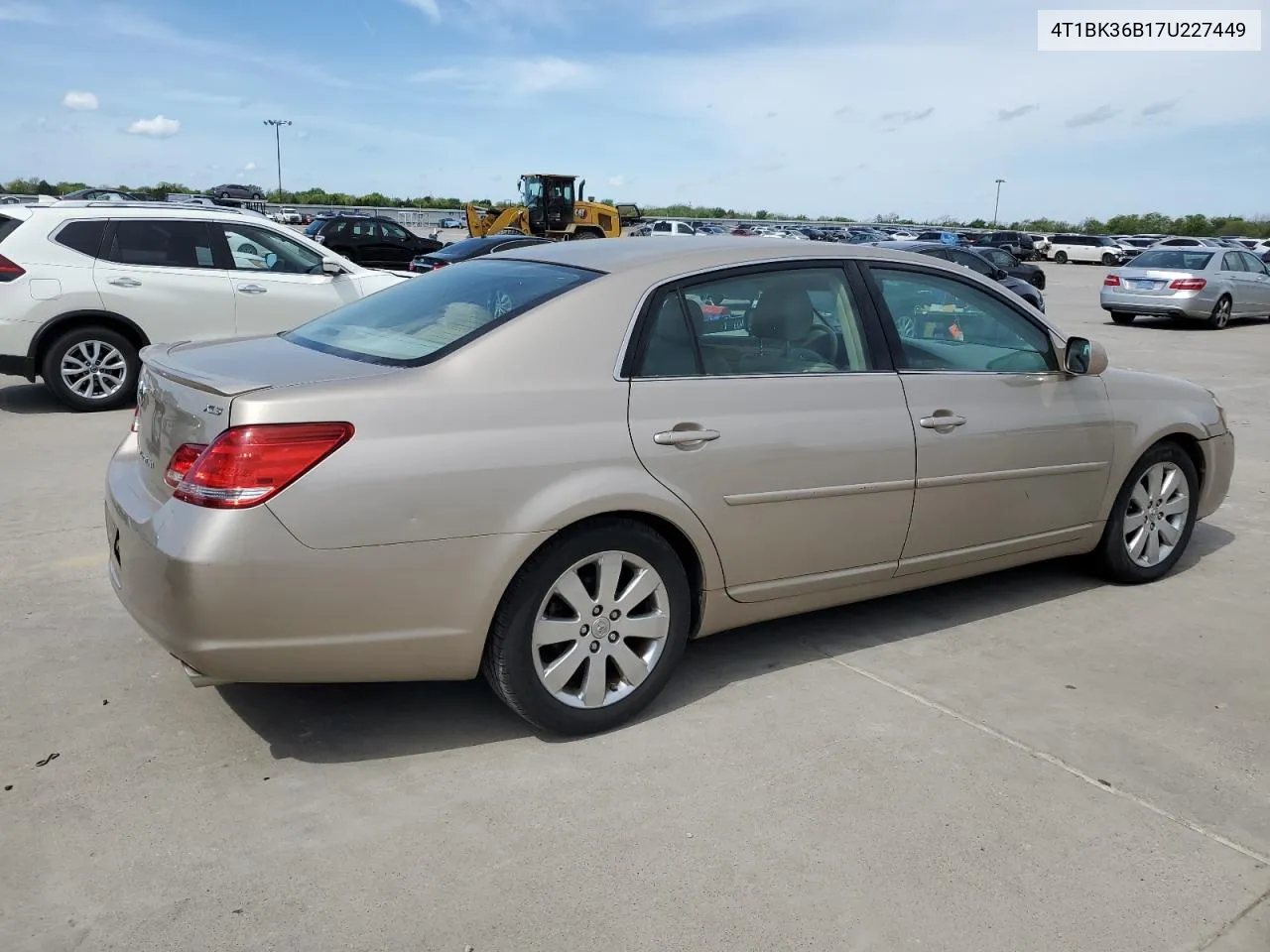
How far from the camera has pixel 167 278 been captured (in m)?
9.22

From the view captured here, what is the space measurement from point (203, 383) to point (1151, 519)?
4.24 meters

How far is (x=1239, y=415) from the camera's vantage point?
10.1 metres

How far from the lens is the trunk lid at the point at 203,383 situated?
3.15m

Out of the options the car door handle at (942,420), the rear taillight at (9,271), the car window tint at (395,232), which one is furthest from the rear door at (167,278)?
the car window tint at (395,232)

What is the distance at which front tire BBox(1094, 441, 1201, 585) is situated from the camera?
5.08 metres

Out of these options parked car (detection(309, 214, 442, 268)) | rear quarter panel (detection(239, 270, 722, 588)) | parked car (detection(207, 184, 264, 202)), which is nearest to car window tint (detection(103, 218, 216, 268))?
rear quarter panel (detection(239, 270, 722, 588))

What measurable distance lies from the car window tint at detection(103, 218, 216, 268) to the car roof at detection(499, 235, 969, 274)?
6012 millimetres

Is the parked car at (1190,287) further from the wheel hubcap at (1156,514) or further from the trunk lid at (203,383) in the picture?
the trunk lid at (203,383)

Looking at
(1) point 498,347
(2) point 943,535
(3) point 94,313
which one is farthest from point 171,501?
(3) point 94,313

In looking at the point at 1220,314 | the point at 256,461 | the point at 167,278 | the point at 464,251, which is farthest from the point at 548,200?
the point at 256,461

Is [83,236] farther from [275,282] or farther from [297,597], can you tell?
[297,597]

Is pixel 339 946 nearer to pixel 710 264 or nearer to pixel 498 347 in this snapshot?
pixel 498 347

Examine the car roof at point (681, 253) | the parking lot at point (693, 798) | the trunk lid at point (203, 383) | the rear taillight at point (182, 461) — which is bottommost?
the parking lot at point (693, 798)

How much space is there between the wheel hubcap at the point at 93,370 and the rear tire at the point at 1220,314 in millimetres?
17810
